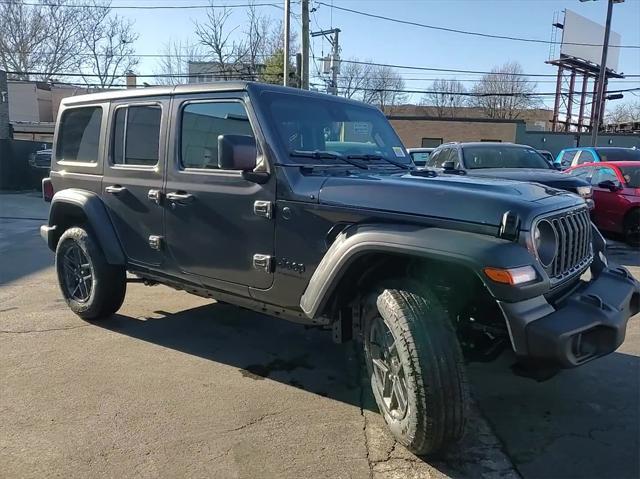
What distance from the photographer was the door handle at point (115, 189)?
4430 millimetres

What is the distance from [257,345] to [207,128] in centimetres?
184

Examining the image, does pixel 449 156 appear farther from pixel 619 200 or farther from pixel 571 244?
pixel 571 244

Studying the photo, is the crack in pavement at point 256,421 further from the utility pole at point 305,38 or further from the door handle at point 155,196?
the utility pole at point 305,38

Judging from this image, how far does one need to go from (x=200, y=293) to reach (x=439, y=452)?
216cm

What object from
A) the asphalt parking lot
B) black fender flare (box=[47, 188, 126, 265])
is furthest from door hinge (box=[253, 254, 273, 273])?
black fender flare (box=[47, 188, 126, 265])

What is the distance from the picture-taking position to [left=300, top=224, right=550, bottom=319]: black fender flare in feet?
8.09

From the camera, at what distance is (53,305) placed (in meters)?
5.61

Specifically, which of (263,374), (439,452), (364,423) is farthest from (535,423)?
(263,374)

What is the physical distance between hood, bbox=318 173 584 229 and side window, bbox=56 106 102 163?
104 inches

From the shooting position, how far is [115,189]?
448 cm

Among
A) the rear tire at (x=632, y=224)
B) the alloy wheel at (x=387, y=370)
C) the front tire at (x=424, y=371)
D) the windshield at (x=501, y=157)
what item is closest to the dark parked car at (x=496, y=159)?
the windshield at (x=501, y=157)

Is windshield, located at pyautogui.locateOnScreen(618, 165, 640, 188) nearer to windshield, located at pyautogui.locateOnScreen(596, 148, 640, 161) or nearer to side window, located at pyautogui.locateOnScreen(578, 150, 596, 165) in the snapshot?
windshield, located at pyautogui.locateOnScreen(596, 148, 640, 161)

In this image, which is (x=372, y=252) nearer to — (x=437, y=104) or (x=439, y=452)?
(x=439, y=452)

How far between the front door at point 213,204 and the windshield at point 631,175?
27.7ft
